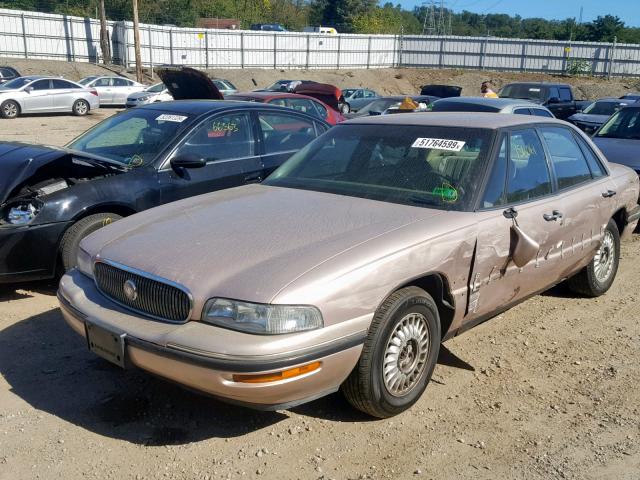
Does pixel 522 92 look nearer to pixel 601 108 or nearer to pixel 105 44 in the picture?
pixel 601 108

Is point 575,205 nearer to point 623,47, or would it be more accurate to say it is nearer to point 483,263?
point 483,263

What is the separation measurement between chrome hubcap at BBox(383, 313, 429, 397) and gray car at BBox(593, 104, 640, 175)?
5.78m

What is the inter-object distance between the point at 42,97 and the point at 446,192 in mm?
23320

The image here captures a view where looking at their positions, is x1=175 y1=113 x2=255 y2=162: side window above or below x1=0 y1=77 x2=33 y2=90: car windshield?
above

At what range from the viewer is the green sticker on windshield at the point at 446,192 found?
13.2 ft

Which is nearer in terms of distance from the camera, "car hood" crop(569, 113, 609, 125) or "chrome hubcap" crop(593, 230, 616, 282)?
"chrome hubcap" crop(593, 230, 616, 282)

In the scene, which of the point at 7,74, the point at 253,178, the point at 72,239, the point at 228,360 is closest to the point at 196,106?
the point at 253,178

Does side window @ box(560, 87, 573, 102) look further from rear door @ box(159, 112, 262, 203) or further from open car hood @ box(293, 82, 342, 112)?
rear door @ box(159, 112, 262, 203)

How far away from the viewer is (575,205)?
485 cm

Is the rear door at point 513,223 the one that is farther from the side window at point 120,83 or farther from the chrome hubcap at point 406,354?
the side window at point 120,83

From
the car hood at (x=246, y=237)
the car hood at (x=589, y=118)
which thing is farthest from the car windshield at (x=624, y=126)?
the car hood at (x=246, y=237)

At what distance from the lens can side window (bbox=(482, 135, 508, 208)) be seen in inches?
161

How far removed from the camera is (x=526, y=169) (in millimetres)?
4492

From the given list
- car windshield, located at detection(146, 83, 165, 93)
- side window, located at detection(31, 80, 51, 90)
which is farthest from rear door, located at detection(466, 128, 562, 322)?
car windshield, located at detection(146, 83, 165, 93)
